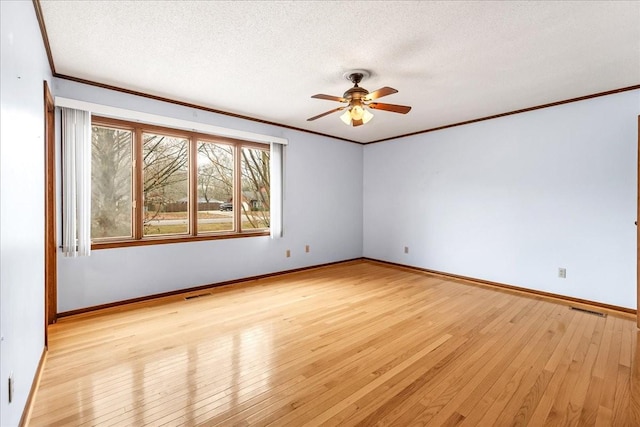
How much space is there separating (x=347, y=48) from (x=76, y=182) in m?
2.99

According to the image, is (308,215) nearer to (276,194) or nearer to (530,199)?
(276,194)

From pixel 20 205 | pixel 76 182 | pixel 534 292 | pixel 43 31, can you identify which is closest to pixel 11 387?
pixel 20 205

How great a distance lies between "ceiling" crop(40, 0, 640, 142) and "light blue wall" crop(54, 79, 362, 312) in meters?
0.92

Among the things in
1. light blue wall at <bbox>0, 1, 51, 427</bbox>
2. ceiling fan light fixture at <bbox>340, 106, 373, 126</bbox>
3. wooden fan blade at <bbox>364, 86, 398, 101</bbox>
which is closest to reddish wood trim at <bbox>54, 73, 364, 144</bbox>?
light blue wall at <bbox>0, 1, 51, 427</bbox>

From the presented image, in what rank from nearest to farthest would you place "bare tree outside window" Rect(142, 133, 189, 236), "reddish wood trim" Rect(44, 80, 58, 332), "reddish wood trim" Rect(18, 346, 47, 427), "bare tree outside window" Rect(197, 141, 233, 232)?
"reddish wood trim" Rect(18, 346, 47, 427) < "reddish wood trim" Rect(44, 80, 58, 332) < "bare tree outside window" Rect(142, 133, 189, 236) < "bare tree outside window" Rect(197, 141, 233, 232)

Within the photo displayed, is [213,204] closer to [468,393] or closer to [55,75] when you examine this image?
[55,75]

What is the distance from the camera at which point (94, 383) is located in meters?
1.99

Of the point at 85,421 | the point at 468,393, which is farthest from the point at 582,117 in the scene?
the point at 85,421

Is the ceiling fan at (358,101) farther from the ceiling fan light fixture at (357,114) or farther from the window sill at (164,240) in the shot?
the window sill at (164,240)

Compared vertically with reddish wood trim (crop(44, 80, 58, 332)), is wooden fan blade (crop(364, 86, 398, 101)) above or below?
above

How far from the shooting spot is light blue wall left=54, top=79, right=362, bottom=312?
3.25m

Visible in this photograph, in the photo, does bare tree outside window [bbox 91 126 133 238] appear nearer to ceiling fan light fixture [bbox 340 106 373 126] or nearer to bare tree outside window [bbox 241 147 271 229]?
bare tree outside window [bbox 241 147 271 229]

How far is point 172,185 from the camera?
3951mm

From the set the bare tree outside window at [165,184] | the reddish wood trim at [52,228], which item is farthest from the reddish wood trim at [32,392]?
the bare tree outside window at [165,184]
